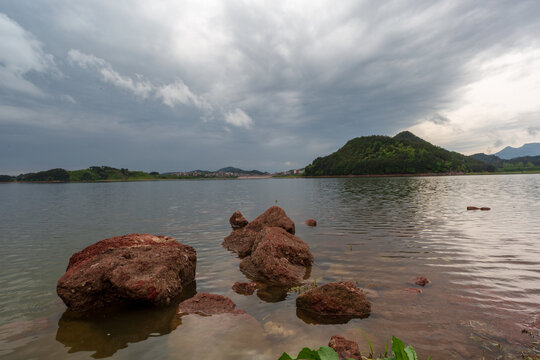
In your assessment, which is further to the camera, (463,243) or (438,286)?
(463,243)

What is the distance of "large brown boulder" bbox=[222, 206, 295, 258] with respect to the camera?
14911mm

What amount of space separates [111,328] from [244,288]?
13.6 feet

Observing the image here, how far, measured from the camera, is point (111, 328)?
673 centimetres

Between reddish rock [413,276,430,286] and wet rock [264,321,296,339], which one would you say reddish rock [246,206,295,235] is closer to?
reddish rock [413,276,430,286]

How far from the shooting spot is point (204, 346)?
579cm

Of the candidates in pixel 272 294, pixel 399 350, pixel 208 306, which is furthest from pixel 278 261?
pixel 399 350

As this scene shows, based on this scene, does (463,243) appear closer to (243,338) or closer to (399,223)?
(399,223)

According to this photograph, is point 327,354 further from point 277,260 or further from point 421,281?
point 277,260

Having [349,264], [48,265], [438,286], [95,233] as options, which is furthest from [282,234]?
[95,233]

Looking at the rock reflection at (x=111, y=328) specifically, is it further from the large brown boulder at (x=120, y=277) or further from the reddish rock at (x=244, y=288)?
the reddish rock at (x=244, y=288)

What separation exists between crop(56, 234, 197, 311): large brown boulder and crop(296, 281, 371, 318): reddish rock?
4.71m

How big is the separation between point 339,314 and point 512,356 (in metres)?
3.56

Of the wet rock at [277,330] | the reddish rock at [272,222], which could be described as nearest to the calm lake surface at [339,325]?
the wet rock at [277,330]

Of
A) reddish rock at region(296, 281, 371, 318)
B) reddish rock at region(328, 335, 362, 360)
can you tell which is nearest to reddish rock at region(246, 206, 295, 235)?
reddish rock at region(296, 281, 371, 318)
